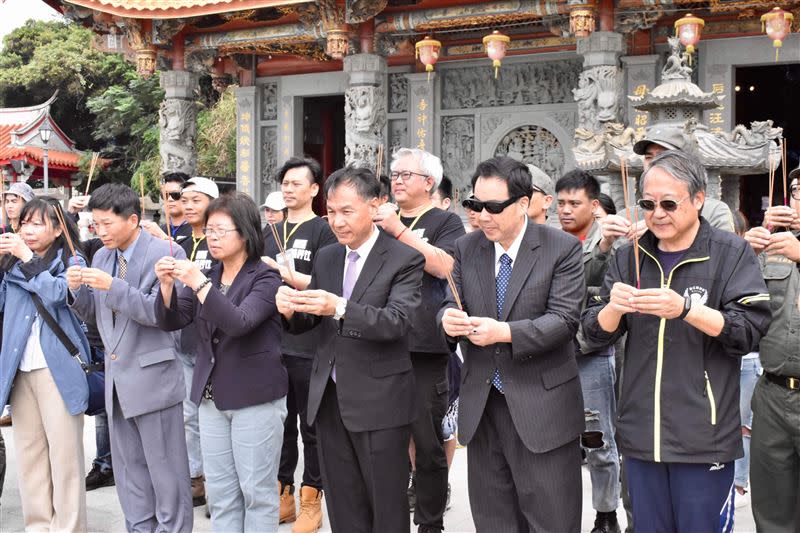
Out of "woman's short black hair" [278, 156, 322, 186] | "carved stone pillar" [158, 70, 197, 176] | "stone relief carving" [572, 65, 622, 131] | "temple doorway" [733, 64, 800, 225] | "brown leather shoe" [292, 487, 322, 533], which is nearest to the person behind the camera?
"brown leather shoe" [292, 487, 322, 533]

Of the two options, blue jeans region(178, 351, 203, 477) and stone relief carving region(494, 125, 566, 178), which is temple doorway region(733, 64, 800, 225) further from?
blue jeans region(178, 351, 203, 477)

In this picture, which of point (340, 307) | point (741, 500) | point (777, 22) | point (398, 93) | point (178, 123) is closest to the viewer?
point (340, 307)

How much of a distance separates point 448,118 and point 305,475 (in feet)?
29.1

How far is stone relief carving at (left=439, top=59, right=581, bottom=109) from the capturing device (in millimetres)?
11773

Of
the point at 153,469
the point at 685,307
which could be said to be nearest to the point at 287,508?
the point at 153,469

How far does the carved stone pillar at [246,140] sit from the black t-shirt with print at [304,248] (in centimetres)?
962

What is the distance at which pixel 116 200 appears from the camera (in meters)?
3.80

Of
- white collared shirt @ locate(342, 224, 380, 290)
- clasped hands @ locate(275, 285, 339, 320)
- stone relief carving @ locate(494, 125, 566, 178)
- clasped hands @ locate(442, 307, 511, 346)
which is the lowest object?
clasped hands @ locate(442, 307, 511, 346)

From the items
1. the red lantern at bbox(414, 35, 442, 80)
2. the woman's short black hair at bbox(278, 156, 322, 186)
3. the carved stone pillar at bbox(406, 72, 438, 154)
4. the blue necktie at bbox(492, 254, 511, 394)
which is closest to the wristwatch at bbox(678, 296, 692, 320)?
the blue necktie at bbox(492, 254, 511, 394)

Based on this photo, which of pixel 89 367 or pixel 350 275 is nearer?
pixel 350 275

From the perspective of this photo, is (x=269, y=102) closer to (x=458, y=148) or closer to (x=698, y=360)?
(x=458, y=148)

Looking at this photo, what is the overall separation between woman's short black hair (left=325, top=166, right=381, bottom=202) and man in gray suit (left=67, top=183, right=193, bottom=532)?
1.01 meters

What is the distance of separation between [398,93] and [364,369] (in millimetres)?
10114

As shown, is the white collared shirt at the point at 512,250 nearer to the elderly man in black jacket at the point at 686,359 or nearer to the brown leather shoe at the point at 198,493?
the elderly man in black jacket at the point at 686,359
